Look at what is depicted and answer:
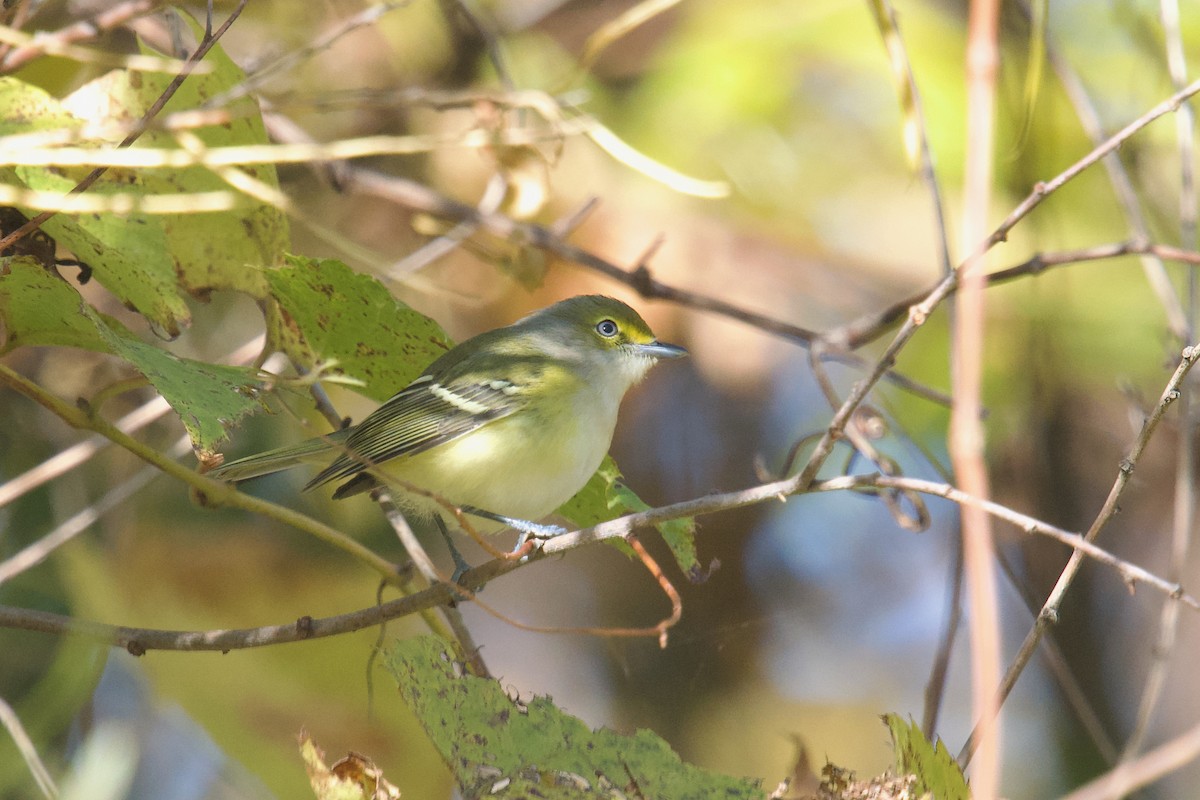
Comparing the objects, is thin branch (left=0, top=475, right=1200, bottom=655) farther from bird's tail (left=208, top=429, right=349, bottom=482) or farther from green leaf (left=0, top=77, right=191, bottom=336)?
bird's tail (left=208, top=429, right=349, bottom=482)

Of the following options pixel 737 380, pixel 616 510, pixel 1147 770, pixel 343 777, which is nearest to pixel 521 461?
pixel 616 510

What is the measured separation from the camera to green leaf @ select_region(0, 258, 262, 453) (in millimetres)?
1618

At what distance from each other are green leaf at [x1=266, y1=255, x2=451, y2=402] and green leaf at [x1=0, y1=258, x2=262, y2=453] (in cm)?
29

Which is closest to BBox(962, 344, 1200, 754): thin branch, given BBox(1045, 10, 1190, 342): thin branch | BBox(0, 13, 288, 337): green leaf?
A: BBox(1045, 10, 1190, 342): thin branch

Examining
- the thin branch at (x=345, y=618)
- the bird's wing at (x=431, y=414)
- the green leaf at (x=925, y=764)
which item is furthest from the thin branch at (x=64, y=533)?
the green leaf at (x=925, y=764)

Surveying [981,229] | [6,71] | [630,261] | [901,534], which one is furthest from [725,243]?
[981,229]

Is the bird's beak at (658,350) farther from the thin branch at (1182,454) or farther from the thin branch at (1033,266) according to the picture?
the thin branch at (1182,454)

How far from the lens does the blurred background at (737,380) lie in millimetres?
3266

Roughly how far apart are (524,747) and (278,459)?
1.21 m

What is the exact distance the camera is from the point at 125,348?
65.8 inches

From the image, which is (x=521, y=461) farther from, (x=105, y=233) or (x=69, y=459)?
(x=105, y=233)

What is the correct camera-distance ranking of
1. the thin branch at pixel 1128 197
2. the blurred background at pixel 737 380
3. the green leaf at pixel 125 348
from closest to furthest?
1. the green leaf at pixel 125 348
2. the thin branch at pixel 1128 197
3. the blurred background at pixel 737 380

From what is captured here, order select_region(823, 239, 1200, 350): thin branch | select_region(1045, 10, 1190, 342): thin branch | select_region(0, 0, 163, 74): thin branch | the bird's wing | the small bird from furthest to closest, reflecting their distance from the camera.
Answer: the bird's wing < the small bird < select_region(1045, 10, 1190, 342): thin branch < select_region(823, 239, 1200, 350): thin branch < select_region(0, 0, 163, 74): thin branch

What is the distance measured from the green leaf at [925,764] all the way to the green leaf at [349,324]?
108 centimetres
